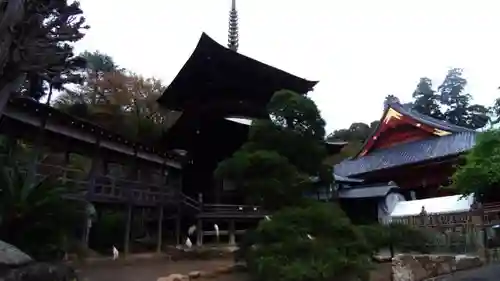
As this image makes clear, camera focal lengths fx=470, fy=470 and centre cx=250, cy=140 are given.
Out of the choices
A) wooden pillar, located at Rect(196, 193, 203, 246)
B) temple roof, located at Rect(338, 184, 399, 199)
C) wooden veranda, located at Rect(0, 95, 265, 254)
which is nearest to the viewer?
wooden veranda, located at Rect(0, 95, 265, 254)

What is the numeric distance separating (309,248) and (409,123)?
1727 centimetres

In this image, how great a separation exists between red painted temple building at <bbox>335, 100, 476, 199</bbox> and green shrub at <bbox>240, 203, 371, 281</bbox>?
38.9 feet

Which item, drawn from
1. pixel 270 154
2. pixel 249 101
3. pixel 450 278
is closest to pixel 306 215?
pixel 270 154

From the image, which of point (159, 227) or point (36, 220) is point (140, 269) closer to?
point (159, 227)

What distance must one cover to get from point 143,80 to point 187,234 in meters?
18.9

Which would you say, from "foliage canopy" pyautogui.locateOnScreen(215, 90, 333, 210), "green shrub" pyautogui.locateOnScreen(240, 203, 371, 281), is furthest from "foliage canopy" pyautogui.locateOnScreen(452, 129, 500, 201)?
"green shrub" pyautogui.locateOnScreen(240, 203, 371, 281)

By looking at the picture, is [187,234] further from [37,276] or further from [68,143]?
[37,276]

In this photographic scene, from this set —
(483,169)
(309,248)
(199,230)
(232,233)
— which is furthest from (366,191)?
(309,248)

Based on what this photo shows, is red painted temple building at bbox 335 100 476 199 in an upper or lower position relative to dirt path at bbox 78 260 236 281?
upper

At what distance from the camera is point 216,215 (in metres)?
16.2

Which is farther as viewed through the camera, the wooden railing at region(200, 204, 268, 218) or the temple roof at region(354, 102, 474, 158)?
the temple roof at region(354, 102, 474, 158)

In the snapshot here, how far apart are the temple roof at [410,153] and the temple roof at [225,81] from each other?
5.72 meters

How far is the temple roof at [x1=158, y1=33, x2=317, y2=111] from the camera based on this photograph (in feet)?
57.8

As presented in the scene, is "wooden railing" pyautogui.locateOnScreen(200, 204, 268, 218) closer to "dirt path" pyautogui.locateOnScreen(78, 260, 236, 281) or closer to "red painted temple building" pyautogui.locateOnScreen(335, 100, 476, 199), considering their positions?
"dirt path" pyautogui.locateOnScreen(78, 260, 236, 281)
